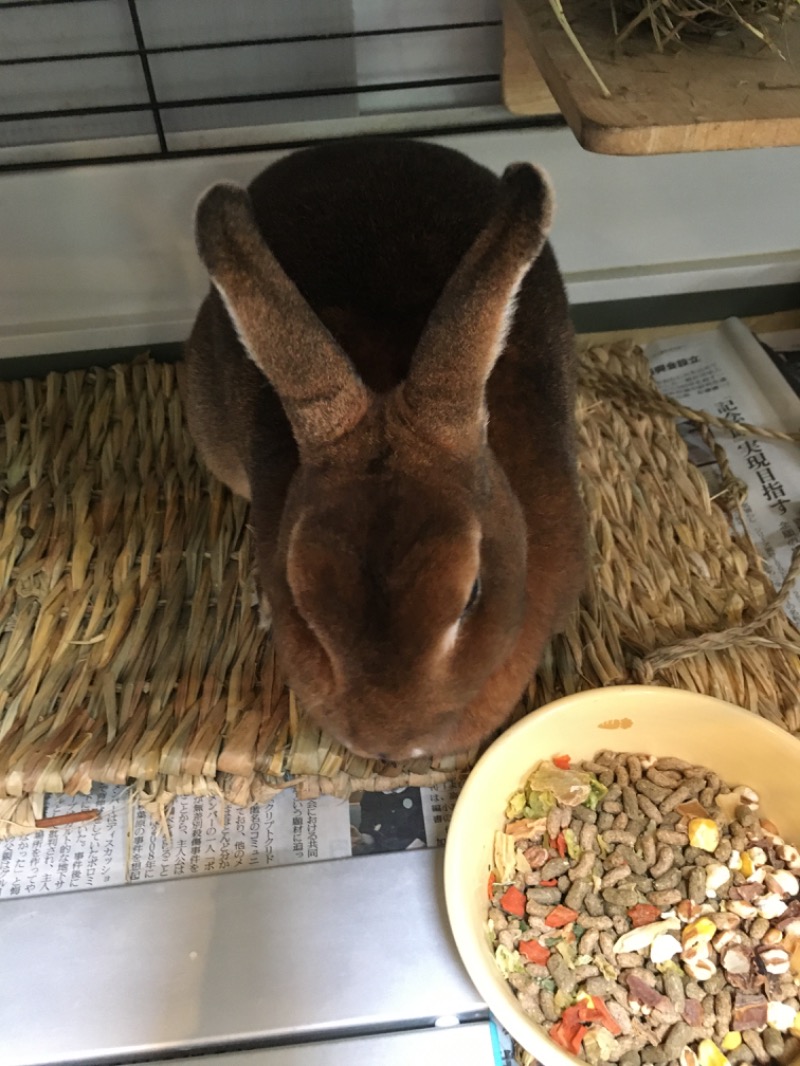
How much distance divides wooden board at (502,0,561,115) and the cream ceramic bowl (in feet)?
3.07

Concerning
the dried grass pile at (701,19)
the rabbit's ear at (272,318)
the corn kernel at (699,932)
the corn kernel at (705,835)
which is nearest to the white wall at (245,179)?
the dried grass pile at (701,19)

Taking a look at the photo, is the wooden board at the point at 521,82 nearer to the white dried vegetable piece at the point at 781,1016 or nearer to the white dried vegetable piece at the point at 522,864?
the white dried vegetable piece at the point at 522,864

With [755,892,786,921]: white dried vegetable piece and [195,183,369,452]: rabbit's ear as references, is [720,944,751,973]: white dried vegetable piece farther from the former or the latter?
[195,183,369,452]: rabbit's ear

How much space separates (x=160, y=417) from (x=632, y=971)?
1172 mm

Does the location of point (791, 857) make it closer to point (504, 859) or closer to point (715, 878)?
point (715, 878)

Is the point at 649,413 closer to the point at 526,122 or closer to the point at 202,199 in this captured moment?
the point at 526,122

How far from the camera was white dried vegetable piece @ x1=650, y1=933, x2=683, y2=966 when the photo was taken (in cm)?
106

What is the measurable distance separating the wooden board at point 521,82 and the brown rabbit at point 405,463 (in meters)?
0.46

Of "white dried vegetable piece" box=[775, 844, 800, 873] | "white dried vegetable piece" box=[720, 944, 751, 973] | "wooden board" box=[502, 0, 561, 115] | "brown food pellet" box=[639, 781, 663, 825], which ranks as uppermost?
"wooden board" box=[502, 0, 561, 115]

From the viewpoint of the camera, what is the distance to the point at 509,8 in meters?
1.31

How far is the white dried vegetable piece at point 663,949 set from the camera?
1056 mm

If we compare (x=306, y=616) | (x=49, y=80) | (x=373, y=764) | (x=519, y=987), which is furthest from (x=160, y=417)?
(x=519, y=987)

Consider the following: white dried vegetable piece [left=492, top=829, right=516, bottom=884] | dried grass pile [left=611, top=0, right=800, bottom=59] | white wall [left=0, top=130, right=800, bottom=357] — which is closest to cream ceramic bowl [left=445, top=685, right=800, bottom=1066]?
white dried vegetable piece [left=492, top=829, right=516, bottom=884]

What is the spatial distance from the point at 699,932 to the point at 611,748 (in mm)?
243
